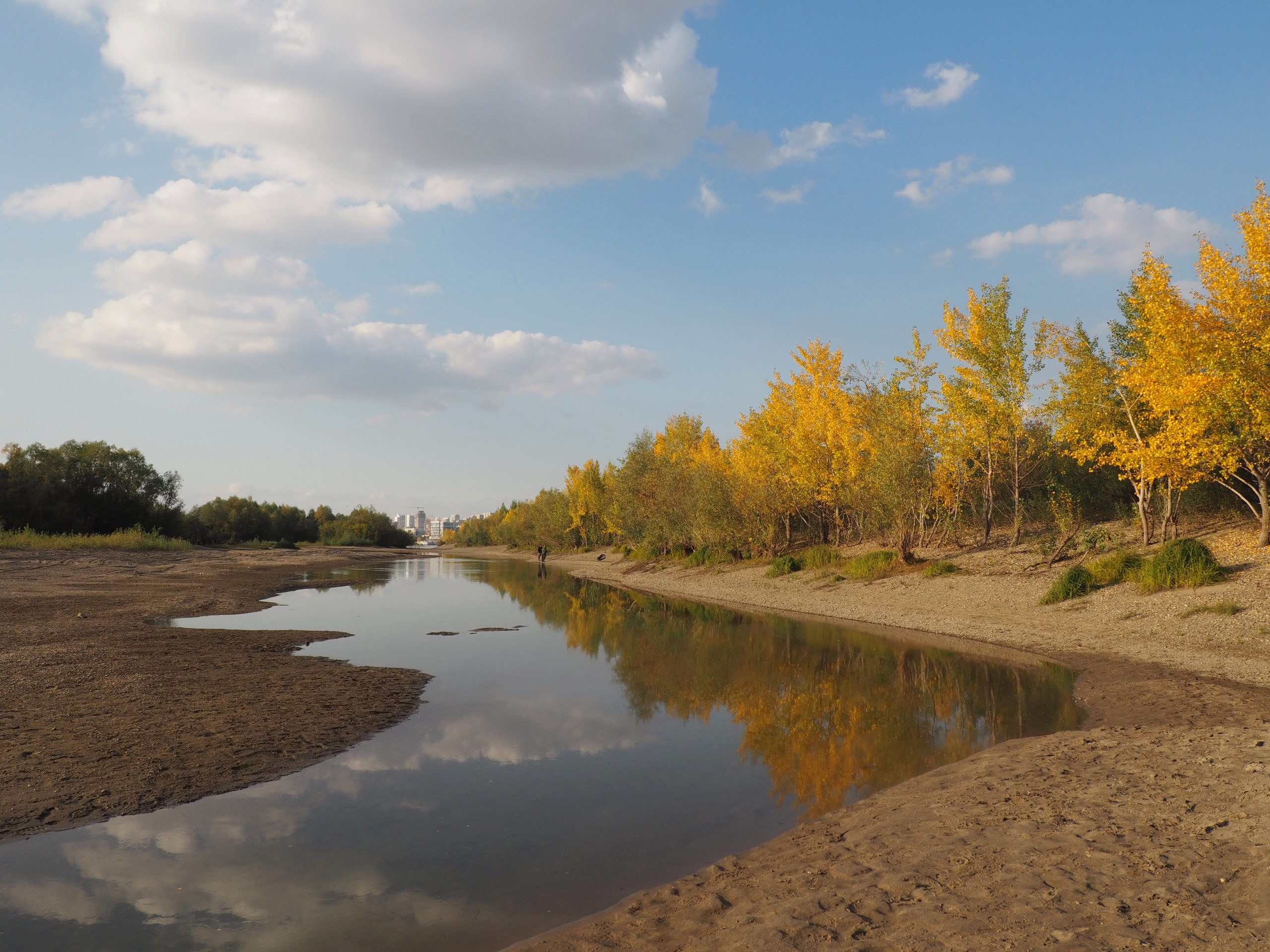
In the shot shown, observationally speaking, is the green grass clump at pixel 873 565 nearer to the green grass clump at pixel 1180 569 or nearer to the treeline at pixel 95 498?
the green grass clump at pixel 1180 569

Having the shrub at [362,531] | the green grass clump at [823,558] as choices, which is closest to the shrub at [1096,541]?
the green grass clump at [823,558]

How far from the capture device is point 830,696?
14898 mm

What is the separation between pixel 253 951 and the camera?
5488 mm

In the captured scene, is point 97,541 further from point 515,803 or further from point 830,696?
point 515,803

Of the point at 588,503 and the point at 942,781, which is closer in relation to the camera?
the point at 942,781

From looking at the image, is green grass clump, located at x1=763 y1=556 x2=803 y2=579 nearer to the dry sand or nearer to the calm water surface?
the calm water surface

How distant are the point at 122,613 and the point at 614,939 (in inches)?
1041

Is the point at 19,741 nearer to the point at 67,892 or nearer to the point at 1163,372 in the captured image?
the point at 67,892

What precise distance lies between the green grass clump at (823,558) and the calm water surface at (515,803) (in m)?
17.4

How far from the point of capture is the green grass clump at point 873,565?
32.2 m

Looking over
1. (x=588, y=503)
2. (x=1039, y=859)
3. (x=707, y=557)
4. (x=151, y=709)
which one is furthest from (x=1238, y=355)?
(x=588, y=503)

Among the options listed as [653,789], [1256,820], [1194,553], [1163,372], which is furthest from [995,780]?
[1163,372]

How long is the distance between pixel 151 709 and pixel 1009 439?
31.1 m

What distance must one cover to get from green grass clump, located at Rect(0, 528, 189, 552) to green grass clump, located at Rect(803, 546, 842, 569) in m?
57.0
